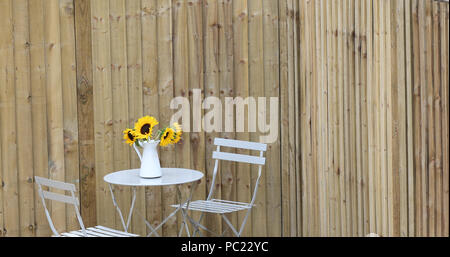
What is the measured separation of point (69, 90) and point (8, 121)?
50 centimetres

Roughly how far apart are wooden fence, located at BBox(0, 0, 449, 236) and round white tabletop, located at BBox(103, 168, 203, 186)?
69 cm

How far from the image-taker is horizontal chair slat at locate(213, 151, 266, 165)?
4.18 metres

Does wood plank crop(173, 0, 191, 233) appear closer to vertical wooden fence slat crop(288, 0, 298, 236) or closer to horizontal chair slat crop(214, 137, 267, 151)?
horizontal chair slat crop(214, 137, 267, 151)

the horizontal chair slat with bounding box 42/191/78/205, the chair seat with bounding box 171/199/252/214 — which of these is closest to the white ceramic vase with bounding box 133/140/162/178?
the chair seat with bounding box 171/199/252/214

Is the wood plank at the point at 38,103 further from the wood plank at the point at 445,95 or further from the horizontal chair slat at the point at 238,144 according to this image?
the wood plank at the point at 445,95

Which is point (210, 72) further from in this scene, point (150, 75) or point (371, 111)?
point (371, 111)

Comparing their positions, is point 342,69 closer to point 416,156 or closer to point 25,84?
point 416,156

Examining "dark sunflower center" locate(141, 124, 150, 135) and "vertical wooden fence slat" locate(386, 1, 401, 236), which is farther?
"dark sunflower center" locate(141, 124, 150, 135)

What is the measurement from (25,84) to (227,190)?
70.8 inches

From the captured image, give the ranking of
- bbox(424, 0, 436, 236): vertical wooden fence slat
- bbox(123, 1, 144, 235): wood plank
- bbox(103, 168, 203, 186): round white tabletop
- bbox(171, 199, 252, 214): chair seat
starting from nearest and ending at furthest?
bbox(424, 0, 436, 236): vertical wooden fence slat
bbox(103, 168, 203, 186): round white tabletop
bbox(171, 199, 252, 214): chair seat
bbox(123, 1, 144, 235): wood plank

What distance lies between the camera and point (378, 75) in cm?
352

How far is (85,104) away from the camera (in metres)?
4.48

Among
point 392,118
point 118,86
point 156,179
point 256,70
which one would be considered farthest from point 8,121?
point 392,118
